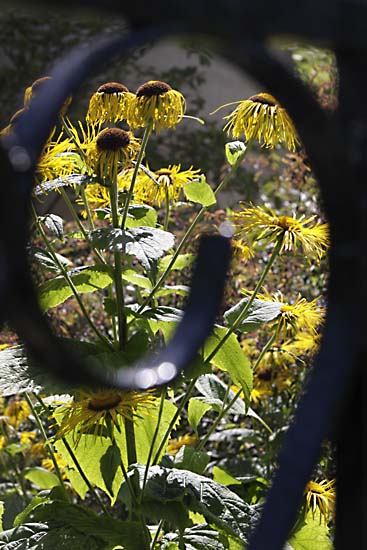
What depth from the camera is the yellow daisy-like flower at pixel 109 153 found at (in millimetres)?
1469

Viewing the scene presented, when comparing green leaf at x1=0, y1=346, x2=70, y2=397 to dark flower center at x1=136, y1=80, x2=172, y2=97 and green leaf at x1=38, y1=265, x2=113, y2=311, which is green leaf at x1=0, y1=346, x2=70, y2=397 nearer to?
green leaf at x1=38, y1=265, x2=113, y2=311

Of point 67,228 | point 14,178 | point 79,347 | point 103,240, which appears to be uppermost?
point 14,178

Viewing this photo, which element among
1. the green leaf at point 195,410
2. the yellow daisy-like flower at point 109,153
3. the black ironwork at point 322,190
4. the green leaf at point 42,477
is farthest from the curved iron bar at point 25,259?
the green leaf at point 42,477

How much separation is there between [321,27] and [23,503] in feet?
5.79

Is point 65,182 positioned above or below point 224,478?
above

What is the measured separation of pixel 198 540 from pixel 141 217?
1.74 feet

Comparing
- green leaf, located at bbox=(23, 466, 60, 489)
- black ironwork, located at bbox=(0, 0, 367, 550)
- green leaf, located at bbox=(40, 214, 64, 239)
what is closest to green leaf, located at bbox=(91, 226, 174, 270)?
green leaf, located at bbox=(40, 214, 64, 239)

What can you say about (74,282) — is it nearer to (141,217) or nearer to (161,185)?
(141,217)

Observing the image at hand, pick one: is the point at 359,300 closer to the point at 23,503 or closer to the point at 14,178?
the point at 14,178

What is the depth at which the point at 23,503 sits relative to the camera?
82.3 inches

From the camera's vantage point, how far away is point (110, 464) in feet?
4.77

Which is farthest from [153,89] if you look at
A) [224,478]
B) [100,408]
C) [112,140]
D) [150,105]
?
[224,478]

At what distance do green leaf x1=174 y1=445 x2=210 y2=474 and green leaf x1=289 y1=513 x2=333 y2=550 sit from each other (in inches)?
7.9

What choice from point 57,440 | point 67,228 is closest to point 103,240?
point 57,440
